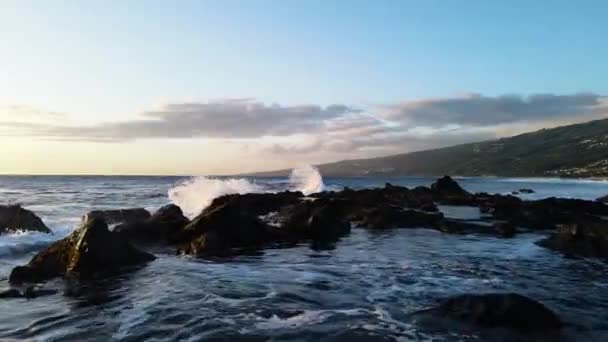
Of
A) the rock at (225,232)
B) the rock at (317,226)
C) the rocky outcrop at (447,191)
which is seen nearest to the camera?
the rock at (225,232)

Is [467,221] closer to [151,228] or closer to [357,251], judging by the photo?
[357,251]

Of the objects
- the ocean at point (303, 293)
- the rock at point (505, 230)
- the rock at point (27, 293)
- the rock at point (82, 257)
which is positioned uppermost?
the rock at point (82, 257)

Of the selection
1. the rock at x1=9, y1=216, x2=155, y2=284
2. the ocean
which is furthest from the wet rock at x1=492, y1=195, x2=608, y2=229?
the rock at x1=9, y1=216, x2=155, y2=284

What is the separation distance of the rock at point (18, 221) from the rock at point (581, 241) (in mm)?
26100

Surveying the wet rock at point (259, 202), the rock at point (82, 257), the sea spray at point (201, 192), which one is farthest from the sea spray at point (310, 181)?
the rock at point (82, 257)

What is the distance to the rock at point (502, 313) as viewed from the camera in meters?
11.2

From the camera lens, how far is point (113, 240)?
60.9 feet

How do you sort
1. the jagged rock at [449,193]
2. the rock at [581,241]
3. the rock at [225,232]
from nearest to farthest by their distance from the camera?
the rock at [581,241]
the rock at [225,232]
the jagged rock at [449,193]

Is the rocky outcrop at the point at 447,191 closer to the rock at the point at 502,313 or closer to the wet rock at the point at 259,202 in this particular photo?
the wet rock at the point at 259,202

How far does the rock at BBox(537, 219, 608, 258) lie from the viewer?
21484mm

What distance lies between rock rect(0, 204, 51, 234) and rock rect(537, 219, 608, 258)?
2610 cm

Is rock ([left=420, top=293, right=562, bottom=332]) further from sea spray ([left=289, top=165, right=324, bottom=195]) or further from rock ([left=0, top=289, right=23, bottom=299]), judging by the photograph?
sea spray ([left=289, top=165, right=324, bottom=195])

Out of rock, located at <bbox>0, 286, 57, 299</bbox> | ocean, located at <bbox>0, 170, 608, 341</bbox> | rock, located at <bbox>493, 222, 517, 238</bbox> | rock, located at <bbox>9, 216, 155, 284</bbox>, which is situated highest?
rock, located at <bbox>9, 216, 155, 284</bbox>

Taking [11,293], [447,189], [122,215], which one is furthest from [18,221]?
[447,189]
